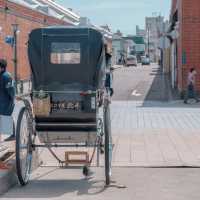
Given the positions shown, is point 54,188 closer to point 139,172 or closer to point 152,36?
point 139,172

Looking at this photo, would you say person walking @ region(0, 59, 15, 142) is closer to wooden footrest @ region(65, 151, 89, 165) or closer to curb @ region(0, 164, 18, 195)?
wooden footrest @ region(65, 151, 89, 165)

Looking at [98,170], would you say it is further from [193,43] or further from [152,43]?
[152,43]

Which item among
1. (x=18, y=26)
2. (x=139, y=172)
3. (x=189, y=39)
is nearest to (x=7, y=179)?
(x=139, y=172)

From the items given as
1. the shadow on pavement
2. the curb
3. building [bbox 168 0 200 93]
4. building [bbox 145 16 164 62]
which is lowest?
the shadow on pavement

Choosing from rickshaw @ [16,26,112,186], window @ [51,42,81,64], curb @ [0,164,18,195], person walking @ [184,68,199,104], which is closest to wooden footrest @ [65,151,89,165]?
rickshaw @ [16,26,112,186]

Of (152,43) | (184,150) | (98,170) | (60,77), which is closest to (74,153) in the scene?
(98,170)

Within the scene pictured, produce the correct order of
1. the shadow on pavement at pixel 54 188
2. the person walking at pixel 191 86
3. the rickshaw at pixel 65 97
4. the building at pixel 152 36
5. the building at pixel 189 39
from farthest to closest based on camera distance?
1. the building at pixel 152 36
2. the building at pixel 189 39
3. the person walking at pixel 191 86
4. the rickshaw at pixel 65 97
5. the shadow on pavement at pixel 54 188

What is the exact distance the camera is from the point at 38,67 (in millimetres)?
10273

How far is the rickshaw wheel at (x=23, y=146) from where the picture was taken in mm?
9039

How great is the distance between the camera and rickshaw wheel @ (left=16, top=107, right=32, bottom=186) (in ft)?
29.7

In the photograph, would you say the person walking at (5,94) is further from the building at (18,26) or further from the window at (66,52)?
the building at (18,26)

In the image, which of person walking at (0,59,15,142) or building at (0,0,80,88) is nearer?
person walking at (0,59,15,142)

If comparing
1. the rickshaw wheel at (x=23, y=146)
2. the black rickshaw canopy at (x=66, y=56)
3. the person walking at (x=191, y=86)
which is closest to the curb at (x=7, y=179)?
the rickshaw wheel at (x=23, y=146)

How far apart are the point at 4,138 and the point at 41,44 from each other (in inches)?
181
